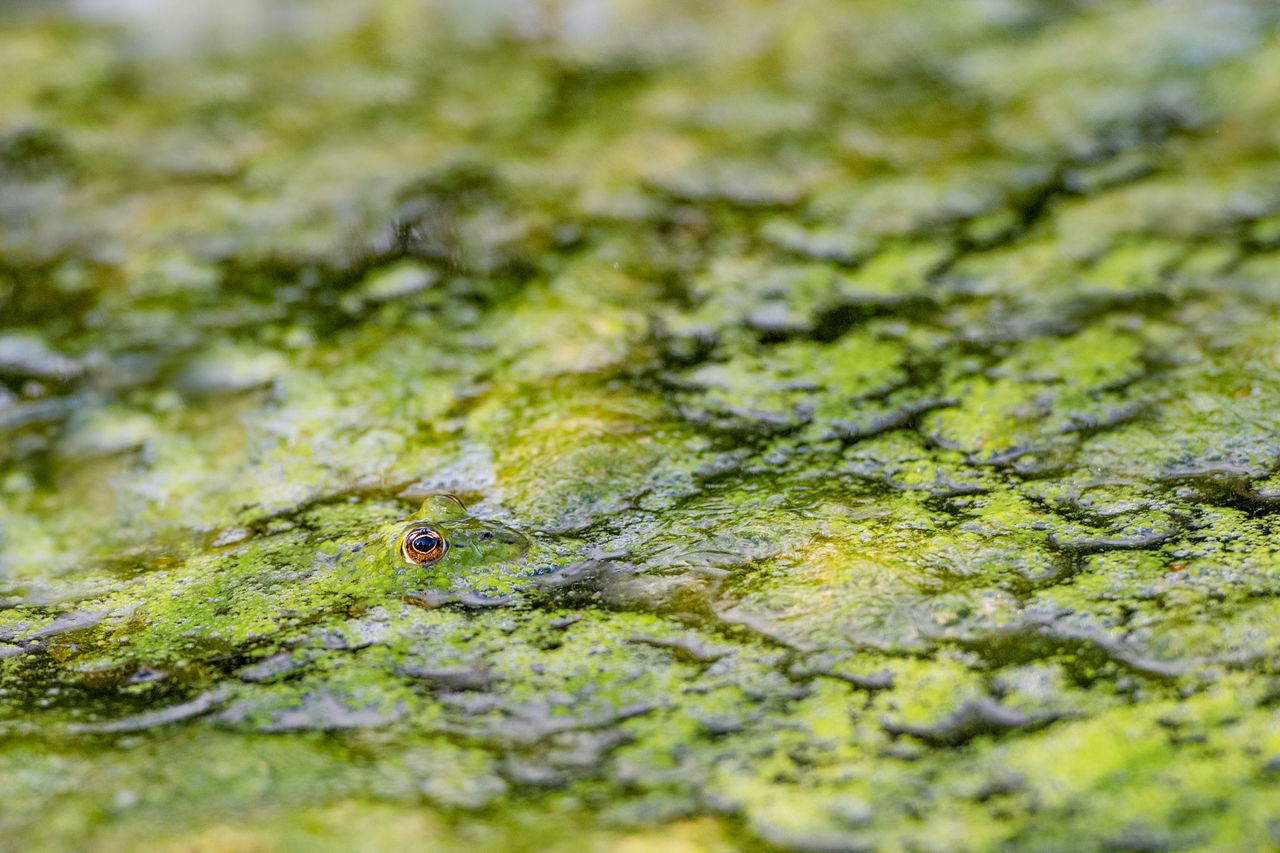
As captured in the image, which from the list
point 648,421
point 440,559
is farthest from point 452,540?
point 648,421

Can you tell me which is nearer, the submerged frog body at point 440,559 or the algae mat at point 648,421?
the algae mat at point 648,421

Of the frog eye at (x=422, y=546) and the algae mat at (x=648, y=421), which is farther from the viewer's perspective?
the frog eye at (x=422, y=546)

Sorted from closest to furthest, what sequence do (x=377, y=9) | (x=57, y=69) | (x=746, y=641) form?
(x=746, y=641) → (x=57, y=69) → (x=377, y=9)

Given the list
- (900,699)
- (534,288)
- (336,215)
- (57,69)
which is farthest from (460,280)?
(57,69)

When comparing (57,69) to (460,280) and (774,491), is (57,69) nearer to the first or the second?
(460,280)

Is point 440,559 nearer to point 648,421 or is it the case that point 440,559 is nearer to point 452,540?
point 452,540
